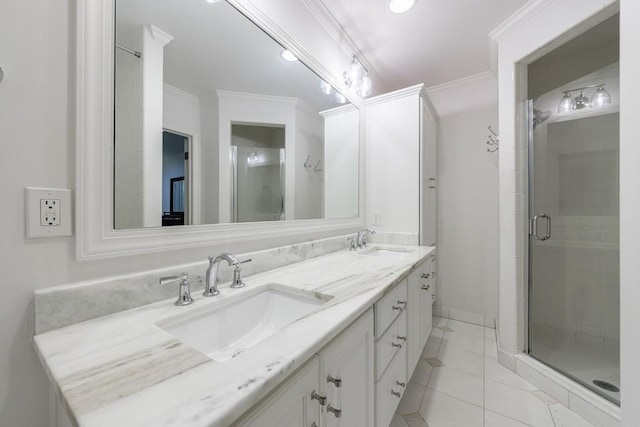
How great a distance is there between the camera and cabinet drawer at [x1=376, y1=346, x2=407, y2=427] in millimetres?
959

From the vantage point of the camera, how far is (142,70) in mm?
812

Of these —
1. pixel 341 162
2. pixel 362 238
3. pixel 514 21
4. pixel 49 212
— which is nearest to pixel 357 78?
pixel 341 162

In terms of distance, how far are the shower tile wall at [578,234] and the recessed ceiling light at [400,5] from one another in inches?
49.9

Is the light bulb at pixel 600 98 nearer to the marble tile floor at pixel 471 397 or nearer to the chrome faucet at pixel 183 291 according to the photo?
the marble tile floor at pixel 471 397

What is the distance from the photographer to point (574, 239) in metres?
1.91

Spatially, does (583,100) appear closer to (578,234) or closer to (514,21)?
(514,21)

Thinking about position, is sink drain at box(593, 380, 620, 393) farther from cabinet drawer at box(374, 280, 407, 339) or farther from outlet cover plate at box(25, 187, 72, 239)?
outlet cover plate at box(25, 187, 72, 239)

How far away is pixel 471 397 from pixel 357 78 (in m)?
2.21

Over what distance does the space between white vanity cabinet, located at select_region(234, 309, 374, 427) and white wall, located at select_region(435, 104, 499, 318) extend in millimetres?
2023

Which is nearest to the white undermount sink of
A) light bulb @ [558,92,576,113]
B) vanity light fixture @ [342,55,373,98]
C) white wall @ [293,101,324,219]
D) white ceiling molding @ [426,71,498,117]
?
white wall @ [293,101,324,219]

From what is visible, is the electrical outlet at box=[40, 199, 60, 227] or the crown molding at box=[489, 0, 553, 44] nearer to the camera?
the electrical outlet at box=[40, 199, 60, 227]

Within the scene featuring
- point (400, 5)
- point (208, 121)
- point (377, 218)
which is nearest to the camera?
point (208, 121)

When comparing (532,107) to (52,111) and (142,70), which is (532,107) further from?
(52,111)

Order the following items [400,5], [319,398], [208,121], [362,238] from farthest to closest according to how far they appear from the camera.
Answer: [362,238], [400,5], [208,121], [319,398]
